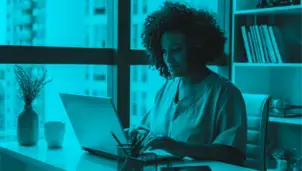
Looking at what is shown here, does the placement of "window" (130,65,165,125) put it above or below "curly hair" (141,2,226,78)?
below

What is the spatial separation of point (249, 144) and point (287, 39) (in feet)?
4.21

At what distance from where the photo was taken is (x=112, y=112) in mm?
1692

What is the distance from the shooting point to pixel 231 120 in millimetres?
1964

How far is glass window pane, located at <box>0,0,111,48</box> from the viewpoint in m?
2.69

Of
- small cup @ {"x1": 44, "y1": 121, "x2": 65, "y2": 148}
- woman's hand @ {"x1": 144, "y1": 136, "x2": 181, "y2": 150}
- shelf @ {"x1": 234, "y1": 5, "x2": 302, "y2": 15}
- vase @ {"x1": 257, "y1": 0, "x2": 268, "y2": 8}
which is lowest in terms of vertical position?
small cup @ {"x1": 44, "y1": 121, "x2": 65, "y2": 148}

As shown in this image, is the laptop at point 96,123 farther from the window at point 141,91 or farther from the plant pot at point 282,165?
the plant pot at point 282,165

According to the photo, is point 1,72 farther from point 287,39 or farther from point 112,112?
point 287,39

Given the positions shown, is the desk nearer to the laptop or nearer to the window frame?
the laptop

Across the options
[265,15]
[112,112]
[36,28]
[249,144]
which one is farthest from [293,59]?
[112,112]

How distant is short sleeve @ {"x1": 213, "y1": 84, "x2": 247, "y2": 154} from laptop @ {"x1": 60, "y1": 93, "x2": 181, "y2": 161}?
0.91ft

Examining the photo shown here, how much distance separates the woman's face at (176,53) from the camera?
2.09 metres

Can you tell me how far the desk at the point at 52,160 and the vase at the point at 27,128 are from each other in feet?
0.13

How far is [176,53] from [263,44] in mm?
1353

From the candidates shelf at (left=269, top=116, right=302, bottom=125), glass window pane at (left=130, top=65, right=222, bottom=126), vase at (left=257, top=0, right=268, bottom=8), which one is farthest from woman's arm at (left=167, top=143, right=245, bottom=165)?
vase at (left=257, top=0, right=268, bottom=8)
